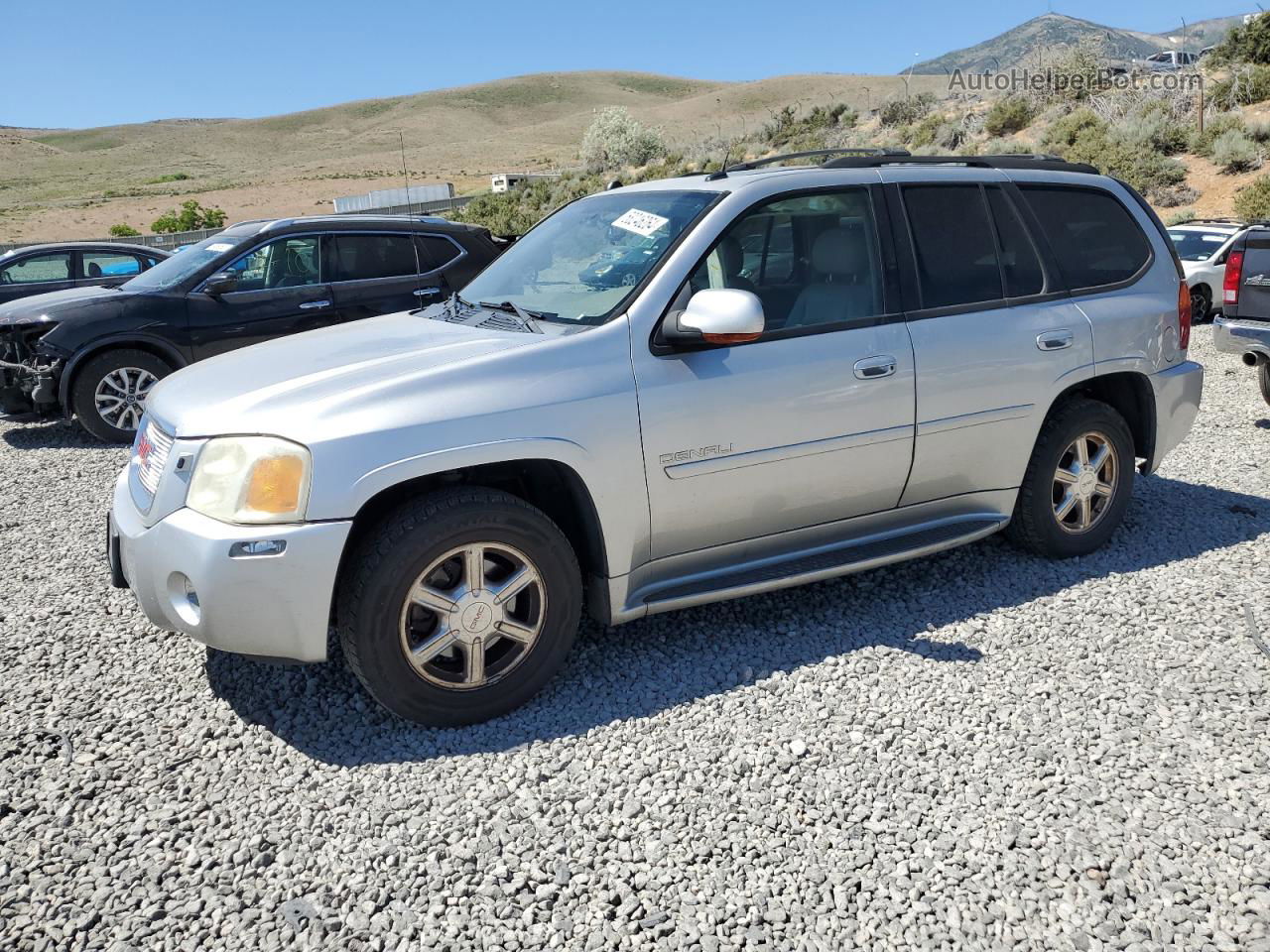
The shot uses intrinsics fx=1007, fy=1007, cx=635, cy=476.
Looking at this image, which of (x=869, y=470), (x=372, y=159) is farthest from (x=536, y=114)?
(x=869, y=470)

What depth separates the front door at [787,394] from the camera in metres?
3.65

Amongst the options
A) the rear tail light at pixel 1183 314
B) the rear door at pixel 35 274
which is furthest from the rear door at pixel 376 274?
the rear tail light at pixel 1183 314

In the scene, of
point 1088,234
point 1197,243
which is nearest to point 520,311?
point 1088,234

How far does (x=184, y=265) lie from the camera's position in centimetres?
867

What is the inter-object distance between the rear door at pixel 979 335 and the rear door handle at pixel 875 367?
154 mm

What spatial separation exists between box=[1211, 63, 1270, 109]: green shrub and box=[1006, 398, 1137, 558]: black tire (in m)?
27.3

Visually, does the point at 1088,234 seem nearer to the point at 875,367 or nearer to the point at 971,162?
the point at 971,162

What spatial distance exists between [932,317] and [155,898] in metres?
3.45

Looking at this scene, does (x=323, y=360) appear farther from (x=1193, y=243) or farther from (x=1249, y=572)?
(x=1193, y=243)

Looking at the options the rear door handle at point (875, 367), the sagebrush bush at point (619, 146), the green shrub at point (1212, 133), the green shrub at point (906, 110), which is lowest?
the rear door handle at point (875, 367)

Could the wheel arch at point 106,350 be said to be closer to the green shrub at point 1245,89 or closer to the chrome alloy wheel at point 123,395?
the chrome alloy wheel at point 123,395

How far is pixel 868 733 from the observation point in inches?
135

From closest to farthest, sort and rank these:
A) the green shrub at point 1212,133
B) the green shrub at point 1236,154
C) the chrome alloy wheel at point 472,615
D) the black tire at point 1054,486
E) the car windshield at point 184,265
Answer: the chrome alloy wheel at point 472,615 < the black tire at point 1054,486 < the car windshield at point 184,265 < the green shrub at point 1236,154 < the green shrub at point 1212,133

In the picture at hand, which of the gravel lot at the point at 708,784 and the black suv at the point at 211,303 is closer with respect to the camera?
the gravel lot at the point at 708,784
